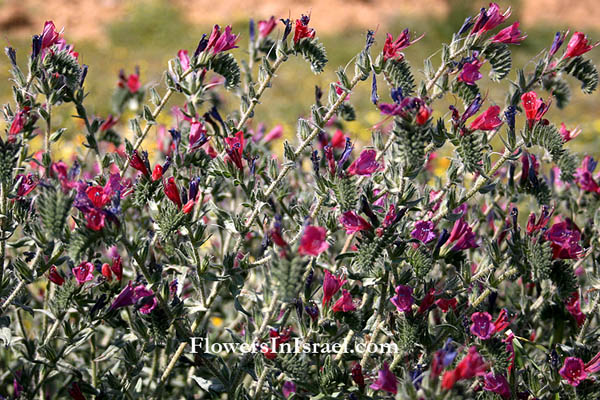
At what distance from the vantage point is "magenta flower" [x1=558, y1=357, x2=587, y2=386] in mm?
1399

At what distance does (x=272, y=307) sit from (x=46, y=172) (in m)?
0.96

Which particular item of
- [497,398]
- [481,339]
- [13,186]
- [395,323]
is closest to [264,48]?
[13,186]

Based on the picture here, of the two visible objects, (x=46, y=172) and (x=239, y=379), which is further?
(x=46, y=172)

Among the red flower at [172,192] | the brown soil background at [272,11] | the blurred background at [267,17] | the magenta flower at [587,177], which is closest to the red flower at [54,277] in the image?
the red flower at [172,192]

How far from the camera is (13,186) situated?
1.52 m

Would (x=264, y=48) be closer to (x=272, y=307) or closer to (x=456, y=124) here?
(x=456, y=124)

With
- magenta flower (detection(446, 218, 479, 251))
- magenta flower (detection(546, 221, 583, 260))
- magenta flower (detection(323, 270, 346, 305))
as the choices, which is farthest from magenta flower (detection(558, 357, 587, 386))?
magenta flower (detection(323, 270, 346, 305))

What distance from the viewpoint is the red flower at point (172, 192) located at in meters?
1.38

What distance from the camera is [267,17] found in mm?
14219

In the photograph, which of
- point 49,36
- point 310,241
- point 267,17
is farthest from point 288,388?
point 267,17

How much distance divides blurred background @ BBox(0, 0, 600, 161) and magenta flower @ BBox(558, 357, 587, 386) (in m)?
5.57

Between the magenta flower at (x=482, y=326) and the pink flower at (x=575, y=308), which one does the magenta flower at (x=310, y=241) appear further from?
the pink flower at (x=575, y=308)

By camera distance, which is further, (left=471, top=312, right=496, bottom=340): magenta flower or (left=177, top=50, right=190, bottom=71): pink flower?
(left=177, top=50, right=190, bottom=71): pink flower

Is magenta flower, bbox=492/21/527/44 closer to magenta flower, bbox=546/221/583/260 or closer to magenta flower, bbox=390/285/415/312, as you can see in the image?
magenta flower, bbox=546/221/583/260
